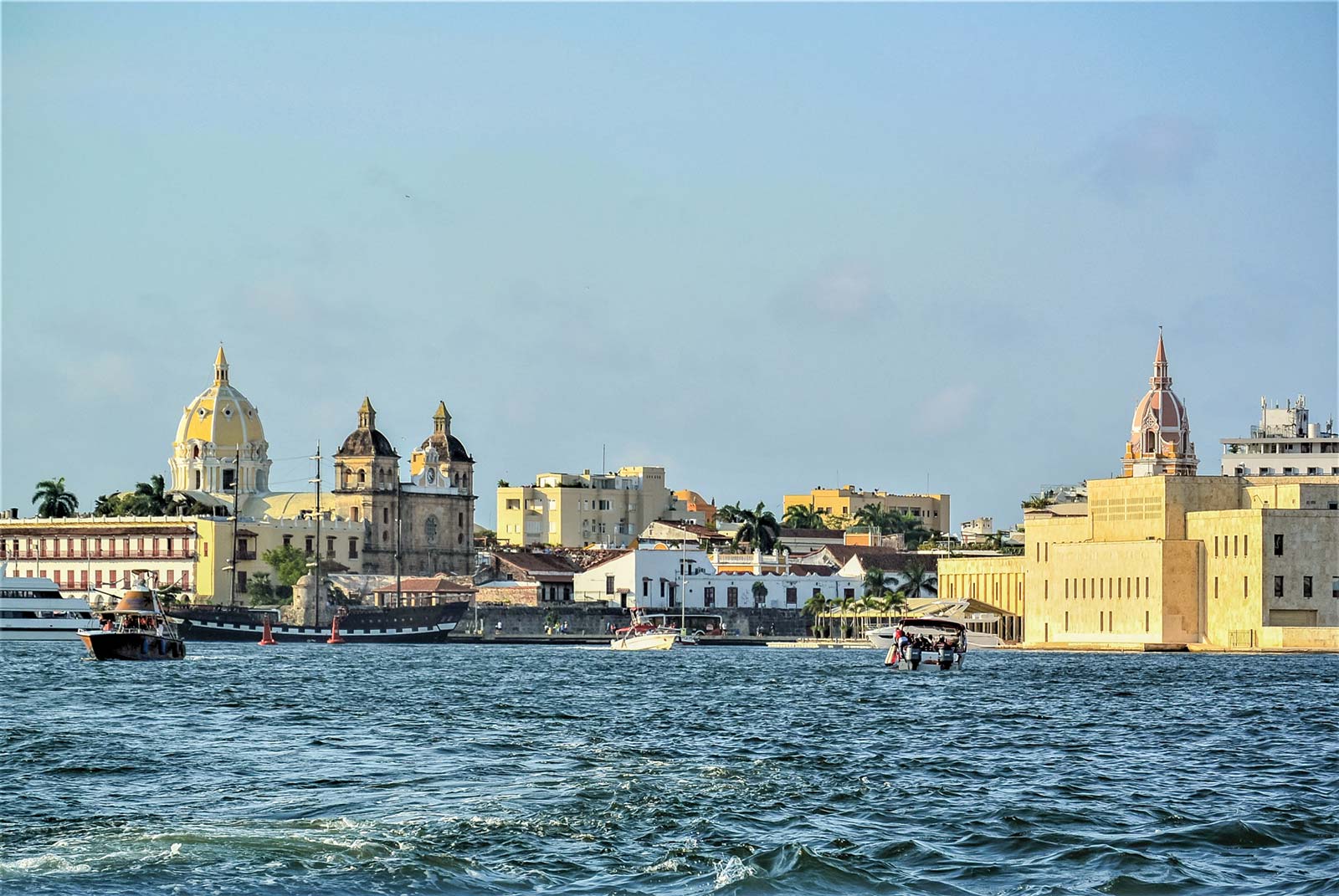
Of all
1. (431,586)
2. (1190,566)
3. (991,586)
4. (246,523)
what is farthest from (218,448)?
(1190,566)

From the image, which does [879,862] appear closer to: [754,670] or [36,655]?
[754,670]

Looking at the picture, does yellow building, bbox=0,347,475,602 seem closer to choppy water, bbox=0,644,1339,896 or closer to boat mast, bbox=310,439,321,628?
boat mast, bbox=310,439,321,628

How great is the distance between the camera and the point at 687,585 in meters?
141

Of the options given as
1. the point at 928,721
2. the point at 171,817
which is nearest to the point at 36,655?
the point at 928,721

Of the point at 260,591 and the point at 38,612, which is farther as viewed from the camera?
the point at 260,591

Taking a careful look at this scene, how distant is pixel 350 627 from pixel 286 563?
661 inches

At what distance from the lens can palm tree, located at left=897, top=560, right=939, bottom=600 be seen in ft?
475

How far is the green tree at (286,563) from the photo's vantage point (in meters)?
150

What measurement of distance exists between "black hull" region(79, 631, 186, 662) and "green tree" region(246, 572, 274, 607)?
6610cm

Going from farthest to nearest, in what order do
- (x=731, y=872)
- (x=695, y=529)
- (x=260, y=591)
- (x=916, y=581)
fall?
(x=695, y=529) < (x=260, y=591) < (x=916, y=581) < (x=731, y=872)

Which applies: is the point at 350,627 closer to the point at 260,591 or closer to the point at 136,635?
the point at 260,591

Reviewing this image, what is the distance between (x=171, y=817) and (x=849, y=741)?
1566 centimetres

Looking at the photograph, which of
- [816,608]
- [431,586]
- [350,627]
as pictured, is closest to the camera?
[350,627]

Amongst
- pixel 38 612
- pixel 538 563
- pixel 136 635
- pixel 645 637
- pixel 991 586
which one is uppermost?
pixel 538 563
